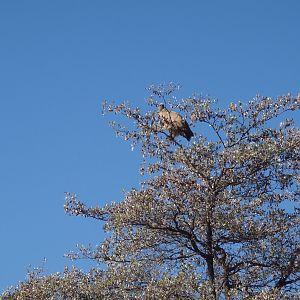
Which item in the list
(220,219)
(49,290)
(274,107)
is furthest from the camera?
(49,290)

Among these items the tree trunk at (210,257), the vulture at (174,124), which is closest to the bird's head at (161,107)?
the vulture at (174,124)

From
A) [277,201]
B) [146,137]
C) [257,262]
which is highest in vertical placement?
[146,137]

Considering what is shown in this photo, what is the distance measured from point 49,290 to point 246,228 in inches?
349

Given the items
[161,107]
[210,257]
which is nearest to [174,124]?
[161,107]

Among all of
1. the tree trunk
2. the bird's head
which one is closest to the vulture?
the bird's head

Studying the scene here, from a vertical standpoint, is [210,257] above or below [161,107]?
below

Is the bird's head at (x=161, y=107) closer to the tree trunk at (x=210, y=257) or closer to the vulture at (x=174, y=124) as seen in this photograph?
the vulture at (x=174, y=124)

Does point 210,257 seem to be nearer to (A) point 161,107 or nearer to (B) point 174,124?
(B) point 174,124

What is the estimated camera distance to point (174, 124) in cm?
2506

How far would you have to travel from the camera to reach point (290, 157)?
24.9m

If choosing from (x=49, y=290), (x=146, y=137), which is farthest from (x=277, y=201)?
(x=49, y=290)

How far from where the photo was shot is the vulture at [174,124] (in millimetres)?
25031

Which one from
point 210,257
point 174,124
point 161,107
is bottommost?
point 210,257

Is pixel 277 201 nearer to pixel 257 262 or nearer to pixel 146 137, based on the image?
pixel 257 262
